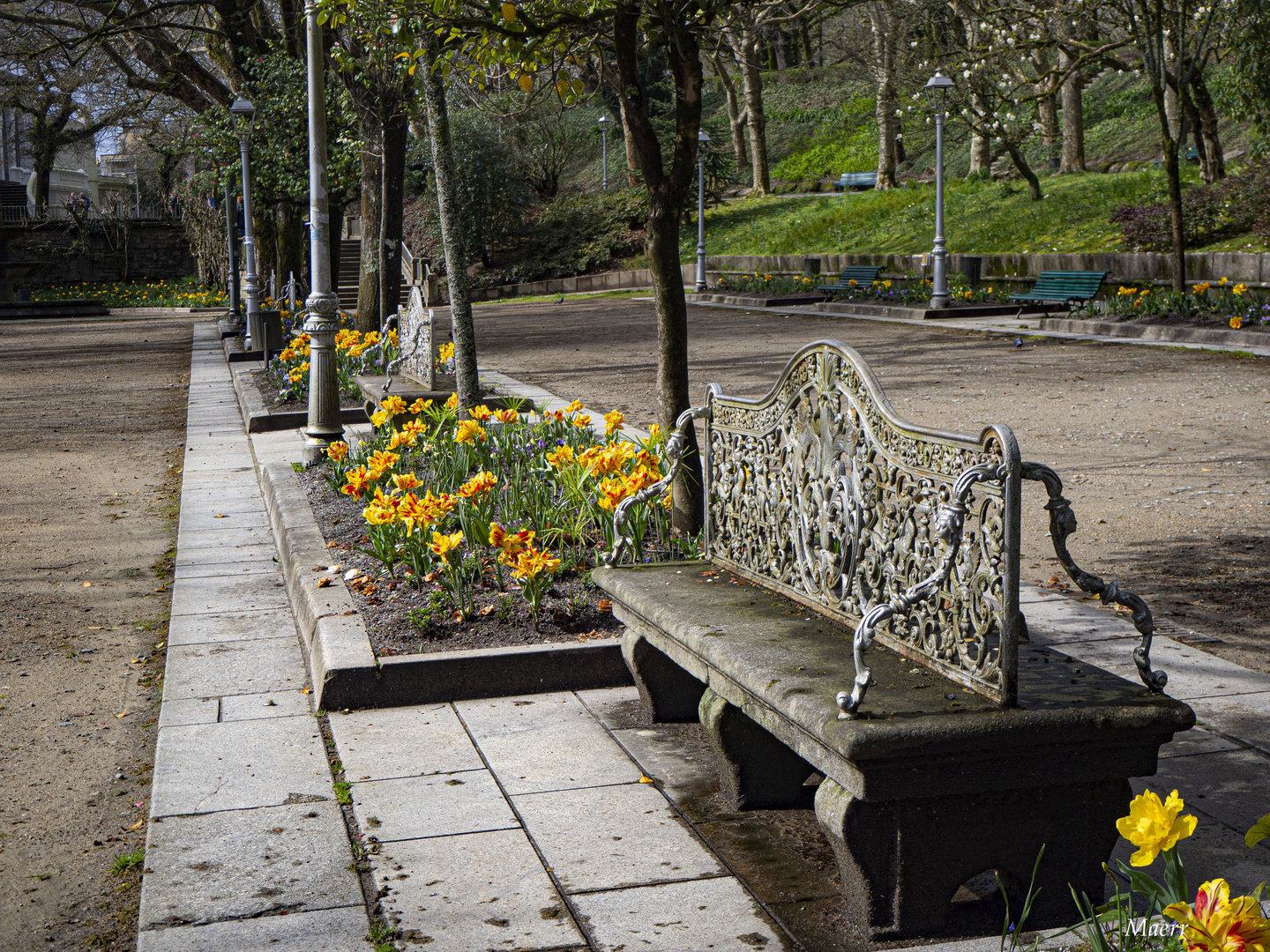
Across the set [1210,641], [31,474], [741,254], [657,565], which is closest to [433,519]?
[657,565]

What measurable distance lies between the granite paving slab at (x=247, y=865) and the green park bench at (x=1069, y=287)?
19.8 m

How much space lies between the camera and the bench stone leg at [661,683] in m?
4.40

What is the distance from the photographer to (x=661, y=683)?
4.45 meters

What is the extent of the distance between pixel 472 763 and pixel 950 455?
6.63 feet

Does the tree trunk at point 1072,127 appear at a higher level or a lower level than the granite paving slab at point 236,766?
higher

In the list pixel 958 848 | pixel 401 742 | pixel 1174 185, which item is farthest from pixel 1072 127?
pixel 958 848

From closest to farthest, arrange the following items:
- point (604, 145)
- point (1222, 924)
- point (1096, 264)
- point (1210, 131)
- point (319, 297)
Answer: point (1222, 924) → point (319, 297) → point (1096, 264) → point (1210, 131) → point (604, 145)

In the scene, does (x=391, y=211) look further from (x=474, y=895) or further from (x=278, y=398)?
(x=474, y=895)

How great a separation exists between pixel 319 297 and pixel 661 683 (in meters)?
6.28

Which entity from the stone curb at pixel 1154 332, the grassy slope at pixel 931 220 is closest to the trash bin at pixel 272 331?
the stone curb at pixel 1154 332

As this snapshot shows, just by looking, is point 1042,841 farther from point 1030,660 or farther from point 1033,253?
point 1033,253

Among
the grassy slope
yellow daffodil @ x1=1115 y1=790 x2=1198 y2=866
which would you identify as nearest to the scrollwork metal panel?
yellow daffodil @ x1=1115 y1=790 x2=1198 y2=866

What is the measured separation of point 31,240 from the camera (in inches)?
1951

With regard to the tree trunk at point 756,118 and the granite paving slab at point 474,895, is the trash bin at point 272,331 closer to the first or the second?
the granite paving slab at point 474,895
